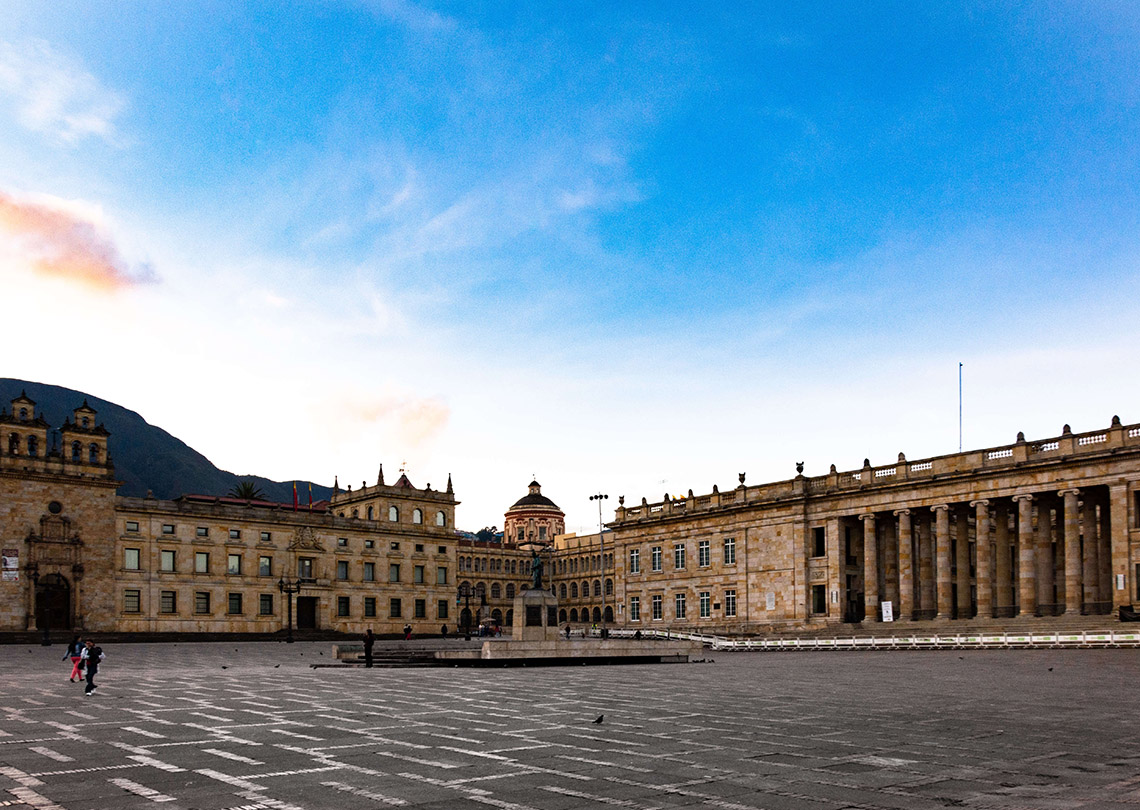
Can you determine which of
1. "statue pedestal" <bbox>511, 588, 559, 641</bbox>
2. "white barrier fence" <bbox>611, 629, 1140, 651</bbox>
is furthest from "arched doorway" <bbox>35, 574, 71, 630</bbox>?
"white barrier fence" <bbox>611, 629, 1140, 651</bbox>

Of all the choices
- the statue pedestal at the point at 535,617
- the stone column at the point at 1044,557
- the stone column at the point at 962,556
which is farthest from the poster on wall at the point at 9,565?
the stone column at the point at 1044,557

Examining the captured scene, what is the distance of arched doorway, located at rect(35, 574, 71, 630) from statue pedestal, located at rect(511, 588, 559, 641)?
4349 cm

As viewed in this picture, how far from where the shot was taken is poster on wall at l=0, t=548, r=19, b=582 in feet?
234

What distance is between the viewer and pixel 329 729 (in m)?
16.8

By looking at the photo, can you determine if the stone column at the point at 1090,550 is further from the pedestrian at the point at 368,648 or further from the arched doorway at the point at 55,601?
the arched doorway at the point at 55,601

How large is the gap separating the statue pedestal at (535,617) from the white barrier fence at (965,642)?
1656 centimetres

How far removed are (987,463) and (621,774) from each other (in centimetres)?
5612

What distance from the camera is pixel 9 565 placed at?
71438 mm

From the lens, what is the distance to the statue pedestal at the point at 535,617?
46.1 m

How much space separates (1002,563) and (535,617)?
3305 cm

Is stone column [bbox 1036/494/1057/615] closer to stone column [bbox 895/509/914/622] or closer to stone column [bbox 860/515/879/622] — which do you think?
stone column [bbox 895/509/914/622]

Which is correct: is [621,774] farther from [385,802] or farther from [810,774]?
[385,802]

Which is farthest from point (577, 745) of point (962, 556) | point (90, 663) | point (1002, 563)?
point (962, 556)

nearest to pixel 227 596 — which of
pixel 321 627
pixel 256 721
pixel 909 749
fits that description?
pixel 321 627
